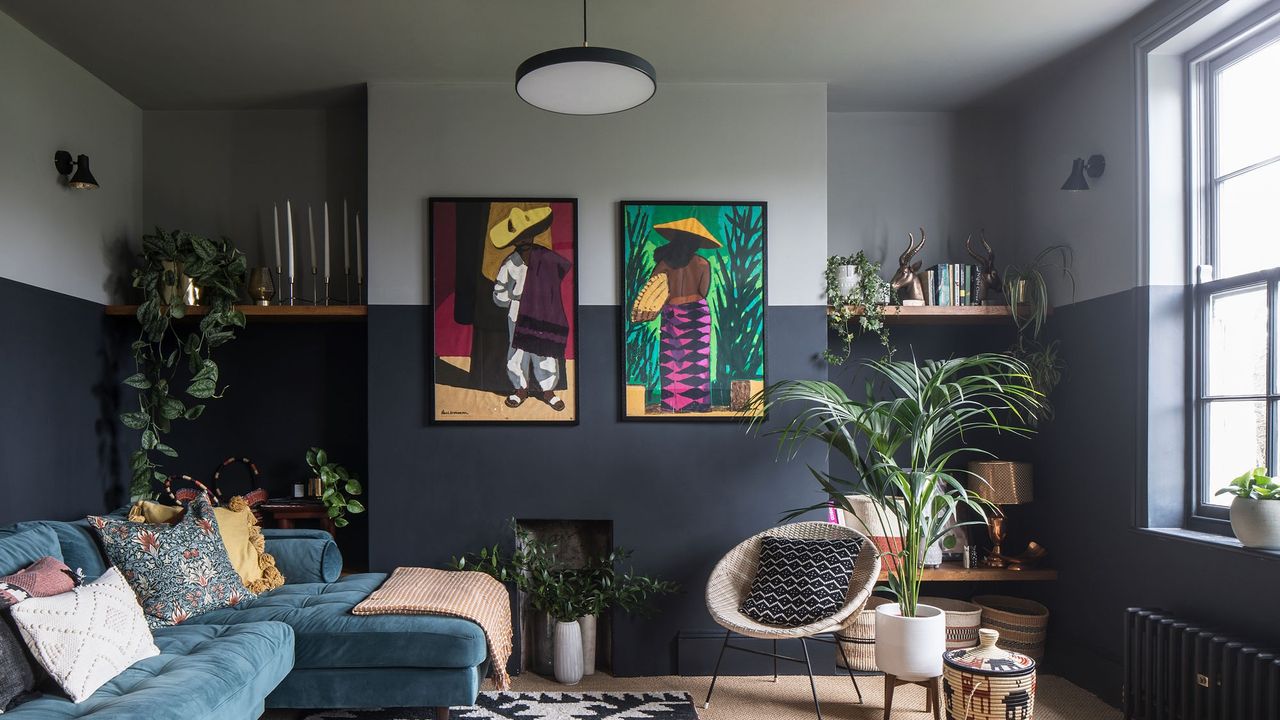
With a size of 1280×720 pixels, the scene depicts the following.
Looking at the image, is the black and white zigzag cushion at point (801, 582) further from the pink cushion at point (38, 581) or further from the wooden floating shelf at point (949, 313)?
the pink cushion at point (38, 581)

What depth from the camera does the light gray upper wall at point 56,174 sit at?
12.1 ft

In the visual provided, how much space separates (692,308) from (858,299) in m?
0.86

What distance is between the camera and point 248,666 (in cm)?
286

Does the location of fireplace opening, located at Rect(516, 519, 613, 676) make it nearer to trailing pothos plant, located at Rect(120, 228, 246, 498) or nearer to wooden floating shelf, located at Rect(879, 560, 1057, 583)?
wooden floating shelf, located at Rect(879, 560, 1057, 583)

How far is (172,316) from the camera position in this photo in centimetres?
419

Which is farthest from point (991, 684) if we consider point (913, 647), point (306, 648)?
point (306, 648)

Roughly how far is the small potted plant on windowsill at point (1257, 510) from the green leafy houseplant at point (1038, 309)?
46.5 inches

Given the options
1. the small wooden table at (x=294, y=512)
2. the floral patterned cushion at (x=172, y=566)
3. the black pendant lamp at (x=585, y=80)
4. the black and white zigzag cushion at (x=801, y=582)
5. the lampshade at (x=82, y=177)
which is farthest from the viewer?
the small wooden table at (x=294, y=512)

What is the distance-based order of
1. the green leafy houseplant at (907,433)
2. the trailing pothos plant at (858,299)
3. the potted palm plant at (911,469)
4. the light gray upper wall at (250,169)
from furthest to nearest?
the light gray upper wall at (250,169) → the trailing pothos plant at (858,299) → the green leafy houseplant at (907,433) → the potted palm plant at (911,469)

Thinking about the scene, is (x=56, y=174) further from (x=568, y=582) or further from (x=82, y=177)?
(x=568, y=582)

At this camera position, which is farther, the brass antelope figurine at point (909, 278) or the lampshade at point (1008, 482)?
the brass antelope figurine at point (909, 278)

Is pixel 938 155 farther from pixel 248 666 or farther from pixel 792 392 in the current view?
pixel 248 666

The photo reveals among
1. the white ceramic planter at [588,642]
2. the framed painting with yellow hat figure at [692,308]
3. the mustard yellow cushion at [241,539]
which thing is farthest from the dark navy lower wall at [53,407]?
the framed painting with yellow hat figure at [692,308]

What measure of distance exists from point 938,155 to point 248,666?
14.1 ft
